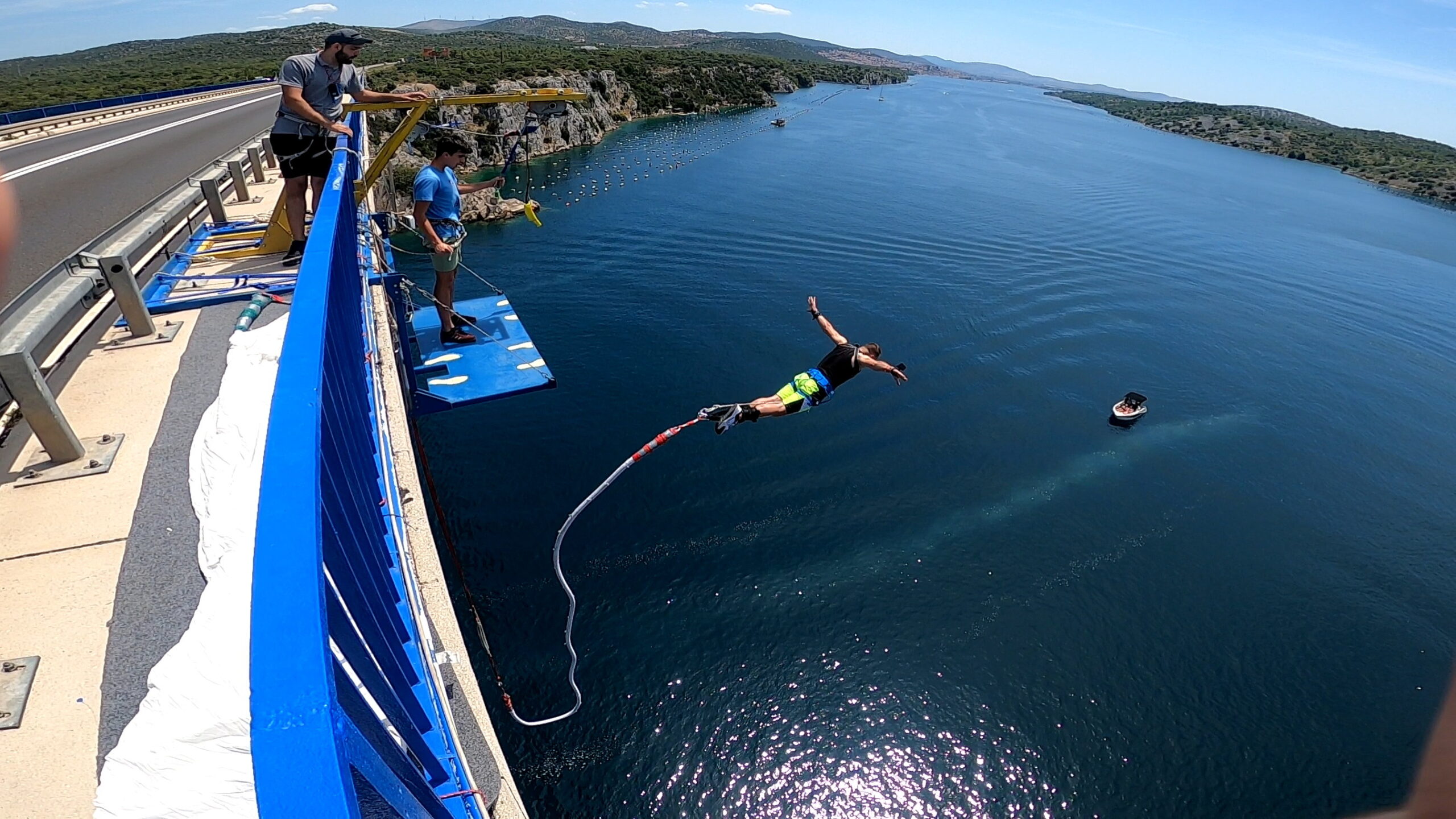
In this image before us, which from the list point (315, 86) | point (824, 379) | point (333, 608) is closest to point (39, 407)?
point (333, 608)

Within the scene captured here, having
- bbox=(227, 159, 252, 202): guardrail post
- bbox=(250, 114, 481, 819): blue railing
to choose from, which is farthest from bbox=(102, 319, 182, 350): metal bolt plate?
bbox=(227, 159, 252, 202): guardrail post

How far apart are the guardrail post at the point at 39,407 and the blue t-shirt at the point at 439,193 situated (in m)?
6.07

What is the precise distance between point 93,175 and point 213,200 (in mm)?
9024

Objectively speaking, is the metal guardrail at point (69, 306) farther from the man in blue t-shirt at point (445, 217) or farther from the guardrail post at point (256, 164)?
the guardrail post at point (256, 164)

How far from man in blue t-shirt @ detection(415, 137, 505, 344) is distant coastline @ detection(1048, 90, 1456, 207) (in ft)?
388

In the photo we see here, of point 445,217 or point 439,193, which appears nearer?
point 439,193

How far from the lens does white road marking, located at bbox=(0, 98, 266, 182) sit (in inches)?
Answer: 640

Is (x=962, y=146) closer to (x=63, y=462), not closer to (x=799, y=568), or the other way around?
(x=799, y=568)

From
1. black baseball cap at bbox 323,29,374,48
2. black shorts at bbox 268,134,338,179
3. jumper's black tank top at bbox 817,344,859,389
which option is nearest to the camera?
black baseball cap at bbox 323,29,374,48

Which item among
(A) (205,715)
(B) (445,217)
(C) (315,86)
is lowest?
(A) (205,715)

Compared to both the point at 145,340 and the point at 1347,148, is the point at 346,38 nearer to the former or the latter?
the point at 145,340

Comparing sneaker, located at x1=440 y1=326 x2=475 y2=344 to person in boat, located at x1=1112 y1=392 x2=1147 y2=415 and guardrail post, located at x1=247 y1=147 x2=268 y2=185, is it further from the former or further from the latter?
person in boat, located at x1=1112 y1=392 x2=1147 y2=415

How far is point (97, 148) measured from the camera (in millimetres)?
20078

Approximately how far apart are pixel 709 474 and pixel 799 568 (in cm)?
376
